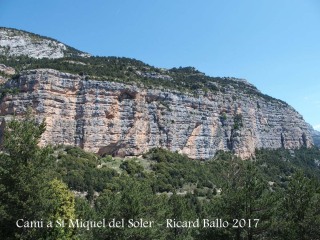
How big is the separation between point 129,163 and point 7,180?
44.9 meters

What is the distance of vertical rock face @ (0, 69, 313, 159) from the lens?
60406 millimetres

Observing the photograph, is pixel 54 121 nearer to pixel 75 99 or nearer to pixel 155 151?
pixel 75 99

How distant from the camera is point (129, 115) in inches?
2660

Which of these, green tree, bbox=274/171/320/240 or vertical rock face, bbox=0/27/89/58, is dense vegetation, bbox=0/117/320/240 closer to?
green tree, bbox=274/171/320/240

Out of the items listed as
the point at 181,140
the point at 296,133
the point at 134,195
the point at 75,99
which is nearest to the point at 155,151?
the point at 181,140

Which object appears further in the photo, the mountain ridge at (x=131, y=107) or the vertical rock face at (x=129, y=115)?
the mountain ridge at (x=131, y=107)

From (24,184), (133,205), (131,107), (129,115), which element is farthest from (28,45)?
(24,184)

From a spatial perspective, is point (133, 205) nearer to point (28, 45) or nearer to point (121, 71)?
point (121, 71)

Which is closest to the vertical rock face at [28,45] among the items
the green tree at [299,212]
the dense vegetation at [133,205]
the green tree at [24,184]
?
the dense vegetation at [133,205]

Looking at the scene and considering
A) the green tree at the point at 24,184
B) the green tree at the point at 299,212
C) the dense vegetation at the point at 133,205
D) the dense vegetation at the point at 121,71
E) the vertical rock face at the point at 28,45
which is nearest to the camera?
the green tree at the point at 24,184

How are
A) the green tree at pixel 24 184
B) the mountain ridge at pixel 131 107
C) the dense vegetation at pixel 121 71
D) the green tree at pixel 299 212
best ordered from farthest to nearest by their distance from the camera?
the dense vegetation at pixel 121 71 → the mountain ridge at pixel 131 107 → the green tree at pixel 299 212 → the green tree at pixel 24 184

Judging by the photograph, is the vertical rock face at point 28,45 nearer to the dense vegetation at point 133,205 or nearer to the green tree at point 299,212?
Answer: the dense vegetation at point 133,205

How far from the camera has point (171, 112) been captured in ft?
246

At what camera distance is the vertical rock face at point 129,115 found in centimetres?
6041
